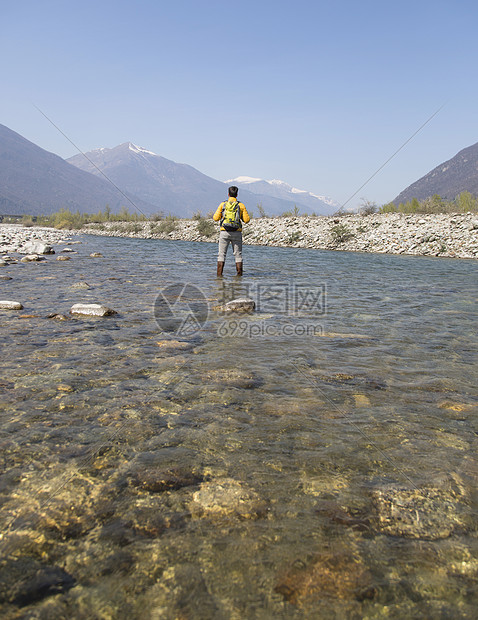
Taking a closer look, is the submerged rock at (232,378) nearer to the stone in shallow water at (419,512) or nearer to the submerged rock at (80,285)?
the stone in shallow water at (419,512)

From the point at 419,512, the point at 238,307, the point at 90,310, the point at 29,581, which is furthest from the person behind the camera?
the point at 238,307

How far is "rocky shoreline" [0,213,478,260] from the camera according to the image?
923 inches

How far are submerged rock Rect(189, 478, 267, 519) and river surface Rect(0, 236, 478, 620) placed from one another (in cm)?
1

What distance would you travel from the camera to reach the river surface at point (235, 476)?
63.0 inches

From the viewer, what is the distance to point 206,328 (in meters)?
6.25

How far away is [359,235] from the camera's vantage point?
92.5ft

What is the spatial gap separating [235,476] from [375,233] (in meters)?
28.0

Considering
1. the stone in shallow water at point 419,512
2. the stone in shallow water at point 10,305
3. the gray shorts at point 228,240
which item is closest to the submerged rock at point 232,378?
the stone in shallow water at point 419,512

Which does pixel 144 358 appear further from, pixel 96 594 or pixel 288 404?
pixel 96 594

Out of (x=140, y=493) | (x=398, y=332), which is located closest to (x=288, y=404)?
(x=140, y=493)

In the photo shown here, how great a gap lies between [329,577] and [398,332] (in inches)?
198

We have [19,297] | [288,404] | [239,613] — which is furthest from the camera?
[19,297]

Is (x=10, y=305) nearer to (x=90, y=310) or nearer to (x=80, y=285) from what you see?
(x=90, y=310)

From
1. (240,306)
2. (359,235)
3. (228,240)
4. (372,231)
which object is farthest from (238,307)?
(372,231)
